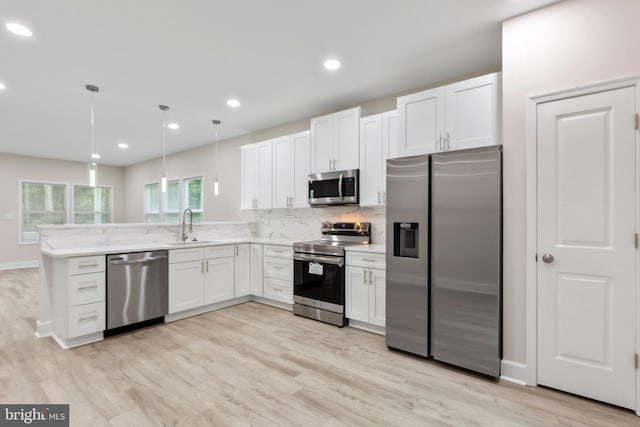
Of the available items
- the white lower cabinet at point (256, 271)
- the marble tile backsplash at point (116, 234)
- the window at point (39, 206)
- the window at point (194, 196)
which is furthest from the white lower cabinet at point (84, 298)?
the window at point (39, 206)

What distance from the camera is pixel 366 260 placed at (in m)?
3.34

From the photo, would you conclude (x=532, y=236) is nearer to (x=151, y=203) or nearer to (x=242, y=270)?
(x=242, y=270)

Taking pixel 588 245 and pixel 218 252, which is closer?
pixel 588 245

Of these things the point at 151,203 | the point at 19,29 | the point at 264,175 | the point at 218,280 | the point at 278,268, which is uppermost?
the point at 19,29

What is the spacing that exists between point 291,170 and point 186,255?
180 cm

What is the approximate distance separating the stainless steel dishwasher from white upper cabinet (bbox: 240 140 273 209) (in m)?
1.69

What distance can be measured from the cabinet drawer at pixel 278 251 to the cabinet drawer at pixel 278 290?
1.12ft

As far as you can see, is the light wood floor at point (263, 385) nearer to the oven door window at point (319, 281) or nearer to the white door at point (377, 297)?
the white door at point (377, 297)

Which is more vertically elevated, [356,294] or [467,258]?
[467,258]

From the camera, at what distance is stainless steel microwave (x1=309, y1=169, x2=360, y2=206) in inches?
148

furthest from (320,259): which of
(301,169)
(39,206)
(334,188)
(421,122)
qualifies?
(39,206)

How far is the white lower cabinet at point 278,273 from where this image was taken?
4105 mm

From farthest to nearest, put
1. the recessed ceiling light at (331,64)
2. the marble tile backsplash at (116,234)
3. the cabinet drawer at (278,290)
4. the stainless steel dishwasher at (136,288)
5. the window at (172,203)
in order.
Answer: the window at (172,203)
the cabinet drawer at (278,290)
the marble tile backsplash at (116,234)
the stainless steel dishwasher at (136,288)
the recessed ceiling light at (331,64)

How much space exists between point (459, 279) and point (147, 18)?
10.5ft
